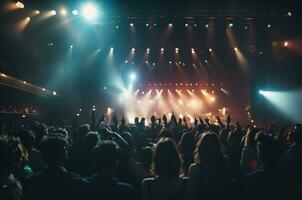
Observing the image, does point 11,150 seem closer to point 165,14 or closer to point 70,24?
point 165,14

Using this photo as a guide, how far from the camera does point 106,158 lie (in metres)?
3.35

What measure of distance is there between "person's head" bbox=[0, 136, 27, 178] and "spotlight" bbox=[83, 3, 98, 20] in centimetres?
1626

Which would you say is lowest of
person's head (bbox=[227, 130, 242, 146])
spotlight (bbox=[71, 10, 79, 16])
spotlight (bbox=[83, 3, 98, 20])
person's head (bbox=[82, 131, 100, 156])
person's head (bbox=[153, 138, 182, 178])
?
person's head (bbox=[153, 138, 182, 178])

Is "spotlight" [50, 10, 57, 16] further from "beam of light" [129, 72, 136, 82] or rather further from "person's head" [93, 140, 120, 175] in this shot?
"person's head" [93, 140, 120, 175]

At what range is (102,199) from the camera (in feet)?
10.9

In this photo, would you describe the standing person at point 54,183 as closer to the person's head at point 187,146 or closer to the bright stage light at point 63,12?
the person's head at point 187,146

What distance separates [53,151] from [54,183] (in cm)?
29

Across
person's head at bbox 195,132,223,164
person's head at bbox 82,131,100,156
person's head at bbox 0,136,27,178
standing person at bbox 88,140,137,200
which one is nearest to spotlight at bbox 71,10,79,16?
person's head at bbox 82,131,100,156

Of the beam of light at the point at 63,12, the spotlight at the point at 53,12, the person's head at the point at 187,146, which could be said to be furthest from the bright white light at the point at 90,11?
the person's head at the point at 187,146

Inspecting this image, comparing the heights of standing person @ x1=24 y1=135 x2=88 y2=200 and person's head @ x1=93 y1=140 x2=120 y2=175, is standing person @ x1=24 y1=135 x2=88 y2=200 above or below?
below

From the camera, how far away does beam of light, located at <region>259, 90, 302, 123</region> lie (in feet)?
79.2

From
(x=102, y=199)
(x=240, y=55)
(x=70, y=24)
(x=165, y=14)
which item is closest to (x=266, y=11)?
(x=165, y=14)

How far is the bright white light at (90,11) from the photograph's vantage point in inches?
727

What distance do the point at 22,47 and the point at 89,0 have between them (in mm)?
6602
